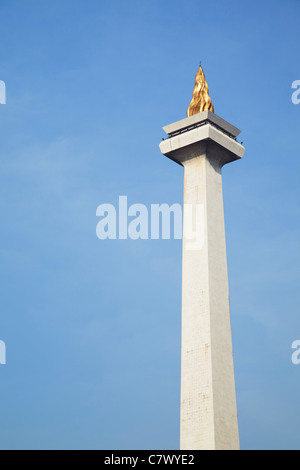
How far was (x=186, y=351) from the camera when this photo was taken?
45.2 m

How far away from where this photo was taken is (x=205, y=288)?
1817 inches

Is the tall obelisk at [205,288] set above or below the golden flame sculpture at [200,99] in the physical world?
below

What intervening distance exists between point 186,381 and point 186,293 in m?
6.08

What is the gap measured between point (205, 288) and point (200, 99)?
15.6 metres

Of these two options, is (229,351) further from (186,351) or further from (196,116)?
(196,116)

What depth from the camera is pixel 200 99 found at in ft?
174

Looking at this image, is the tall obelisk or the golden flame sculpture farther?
the golden flame sculpture

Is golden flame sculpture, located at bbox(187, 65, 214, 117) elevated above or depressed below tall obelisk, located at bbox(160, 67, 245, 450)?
above

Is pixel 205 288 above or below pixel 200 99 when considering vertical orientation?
below

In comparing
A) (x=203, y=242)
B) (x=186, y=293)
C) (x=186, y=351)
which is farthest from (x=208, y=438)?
(x=203, y=242)

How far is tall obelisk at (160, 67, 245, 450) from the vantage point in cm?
4278

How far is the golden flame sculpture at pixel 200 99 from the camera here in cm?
5259

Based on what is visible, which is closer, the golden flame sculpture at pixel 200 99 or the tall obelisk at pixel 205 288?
the tall obelisk at pixel 205 288

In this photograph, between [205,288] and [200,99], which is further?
[200,99]
